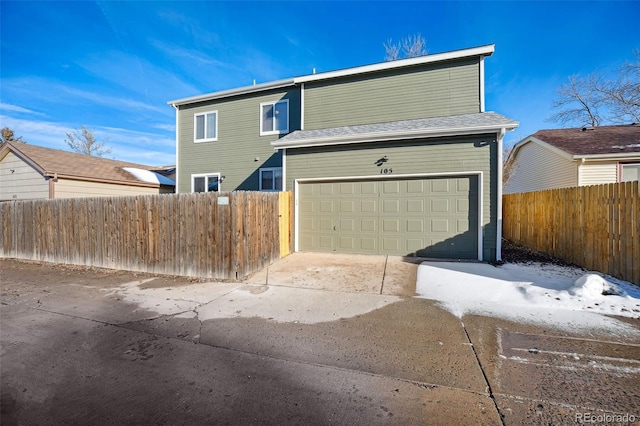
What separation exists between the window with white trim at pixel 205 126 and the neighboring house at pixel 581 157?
15149mm

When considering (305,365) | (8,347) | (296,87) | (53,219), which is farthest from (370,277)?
(53,219)

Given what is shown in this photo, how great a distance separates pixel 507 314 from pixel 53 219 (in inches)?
479

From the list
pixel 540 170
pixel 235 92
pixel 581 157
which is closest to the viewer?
pixel 581 157

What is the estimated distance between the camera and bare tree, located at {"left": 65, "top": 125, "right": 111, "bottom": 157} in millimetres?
27859

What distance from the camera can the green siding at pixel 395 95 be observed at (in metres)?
9.37

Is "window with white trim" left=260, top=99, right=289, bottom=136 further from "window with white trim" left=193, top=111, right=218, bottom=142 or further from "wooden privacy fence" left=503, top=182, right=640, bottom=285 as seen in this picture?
"wooden privacy fence" left=503, top=182, right=640, bottom=285

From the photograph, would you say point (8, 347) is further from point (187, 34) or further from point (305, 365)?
point (187, 34)

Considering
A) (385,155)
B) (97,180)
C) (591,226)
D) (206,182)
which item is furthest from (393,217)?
(97,180)

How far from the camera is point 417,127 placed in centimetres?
823

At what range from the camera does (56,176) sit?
11844 millimetres

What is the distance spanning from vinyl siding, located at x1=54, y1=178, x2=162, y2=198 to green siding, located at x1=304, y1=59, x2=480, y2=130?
10.3 meters

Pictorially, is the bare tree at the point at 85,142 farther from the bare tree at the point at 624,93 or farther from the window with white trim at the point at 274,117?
the bare tree at the point at 624,93

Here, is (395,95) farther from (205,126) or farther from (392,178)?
(205,126)

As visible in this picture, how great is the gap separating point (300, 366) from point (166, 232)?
5.56m
